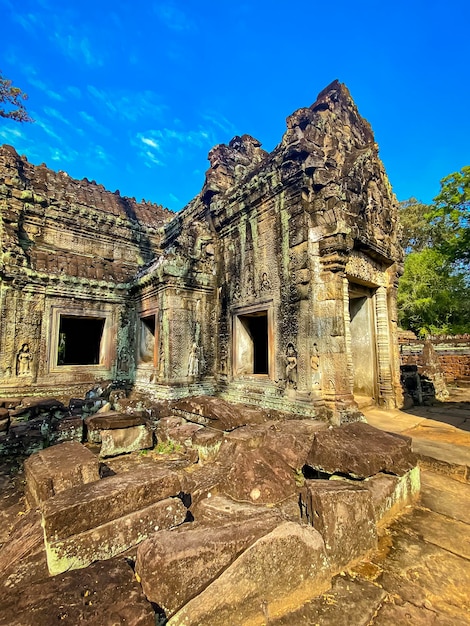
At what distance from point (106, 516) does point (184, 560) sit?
920 mm

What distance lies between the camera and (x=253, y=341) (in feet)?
26.4

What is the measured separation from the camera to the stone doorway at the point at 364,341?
7.21 m

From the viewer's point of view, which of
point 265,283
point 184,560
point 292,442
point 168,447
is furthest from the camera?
point 265,283

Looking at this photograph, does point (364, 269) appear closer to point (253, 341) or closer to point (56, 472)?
point (253, 341)

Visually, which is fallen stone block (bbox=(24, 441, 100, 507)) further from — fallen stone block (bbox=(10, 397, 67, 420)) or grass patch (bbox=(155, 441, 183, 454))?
fallen stone block (bbox=(10, 397, 67, 420))

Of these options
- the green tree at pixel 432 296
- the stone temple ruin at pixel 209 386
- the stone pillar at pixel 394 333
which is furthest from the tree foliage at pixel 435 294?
the stone temple ruin at pixel 209 386

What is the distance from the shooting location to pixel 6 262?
759cm

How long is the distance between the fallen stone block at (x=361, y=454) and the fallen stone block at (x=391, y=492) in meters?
0.08

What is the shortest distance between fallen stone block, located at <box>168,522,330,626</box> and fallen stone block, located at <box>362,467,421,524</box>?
3.09ft

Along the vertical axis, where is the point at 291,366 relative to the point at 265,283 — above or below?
below

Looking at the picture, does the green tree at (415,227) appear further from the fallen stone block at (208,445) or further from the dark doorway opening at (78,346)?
the fallen stone block at (208,445)

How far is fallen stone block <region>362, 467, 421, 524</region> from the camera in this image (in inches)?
105

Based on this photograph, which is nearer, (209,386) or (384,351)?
(384,351)

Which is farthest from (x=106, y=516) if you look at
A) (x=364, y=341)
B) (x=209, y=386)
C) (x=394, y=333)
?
(x=394, y=333)
